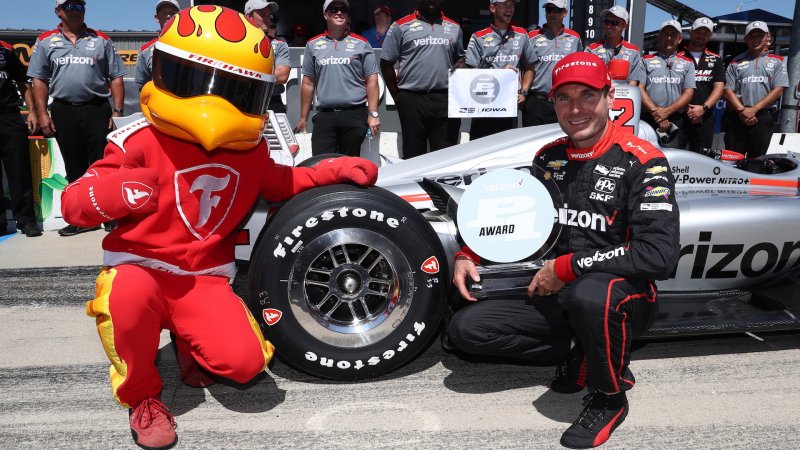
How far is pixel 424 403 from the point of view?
8.40 ft

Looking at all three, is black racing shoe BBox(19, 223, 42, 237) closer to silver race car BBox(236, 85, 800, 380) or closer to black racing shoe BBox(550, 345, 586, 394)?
silver race car BBox(236, 85, 800, 380)

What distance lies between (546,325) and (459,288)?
0.37 metres

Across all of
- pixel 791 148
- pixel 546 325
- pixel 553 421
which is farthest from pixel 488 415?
pixel 791 148

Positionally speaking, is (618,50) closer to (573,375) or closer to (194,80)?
(573,375)

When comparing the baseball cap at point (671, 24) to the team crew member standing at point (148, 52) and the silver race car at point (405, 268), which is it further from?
the team crew member standing at point (148, 52)

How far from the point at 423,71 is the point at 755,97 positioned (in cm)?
391

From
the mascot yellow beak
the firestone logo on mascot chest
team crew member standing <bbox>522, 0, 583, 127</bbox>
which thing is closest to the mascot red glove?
the firestone logo on mascot chest

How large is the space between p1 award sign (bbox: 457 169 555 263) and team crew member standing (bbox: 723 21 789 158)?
5535 mm

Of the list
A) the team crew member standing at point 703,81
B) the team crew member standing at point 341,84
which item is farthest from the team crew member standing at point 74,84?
the team crew member standing at point 703,81

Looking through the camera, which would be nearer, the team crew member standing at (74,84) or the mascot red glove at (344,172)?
the mascot red glove at (344,172)

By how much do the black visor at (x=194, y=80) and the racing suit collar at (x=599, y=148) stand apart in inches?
50.6

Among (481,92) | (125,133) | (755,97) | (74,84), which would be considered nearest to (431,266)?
(125,133)

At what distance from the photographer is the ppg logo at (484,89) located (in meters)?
5.67

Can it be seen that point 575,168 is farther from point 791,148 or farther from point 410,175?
point 791,148
